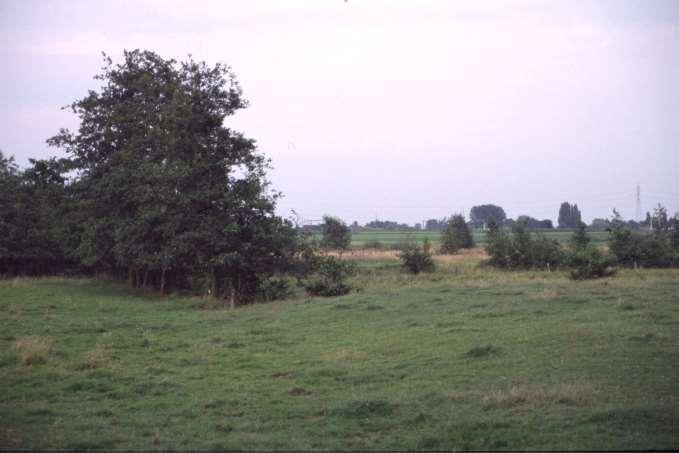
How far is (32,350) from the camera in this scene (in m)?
15.6

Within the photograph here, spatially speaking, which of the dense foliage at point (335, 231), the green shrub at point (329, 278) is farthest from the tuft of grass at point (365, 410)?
the dense foliage at point (335, 231)

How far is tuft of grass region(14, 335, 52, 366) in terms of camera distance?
15281 mm

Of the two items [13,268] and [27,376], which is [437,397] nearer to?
[27,376]

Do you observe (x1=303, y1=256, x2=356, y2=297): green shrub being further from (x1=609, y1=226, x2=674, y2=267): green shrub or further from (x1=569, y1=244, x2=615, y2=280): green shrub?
(x1=609, y1=226, x2=674, y2=267): green shrub

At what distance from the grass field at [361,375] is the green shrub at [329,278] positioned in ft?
20.3

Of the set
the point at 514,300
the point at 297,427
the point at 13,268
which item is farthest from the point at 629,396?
the point at 13,268

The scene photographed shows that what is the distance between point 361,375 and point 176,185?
19367 mm

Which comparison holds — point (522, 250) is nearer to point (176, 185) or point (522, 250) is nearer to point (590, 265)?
point (590, 265)

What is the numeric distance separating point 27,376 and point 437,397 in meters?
8.22

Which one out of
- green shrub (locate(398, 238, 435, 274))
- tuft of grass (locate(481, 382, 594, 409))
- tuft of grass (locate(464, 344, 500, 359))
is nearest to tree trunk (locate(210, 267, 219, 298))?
green shrub (locate(398, 238, 435, 274))

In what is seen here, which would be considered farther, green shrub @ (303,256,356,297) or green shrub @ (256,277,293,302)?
green shrub @ (256,277,293,302)

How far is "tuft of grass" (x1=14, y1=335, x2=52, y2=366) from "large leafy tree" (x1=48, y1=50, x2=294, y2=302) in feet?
42.3

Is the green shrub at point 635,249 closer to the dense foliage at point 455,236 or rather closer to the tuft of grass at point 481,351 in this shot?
the dense foliage at point 455,236

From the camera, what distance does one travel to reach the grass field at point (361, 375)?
9336 millimetres
